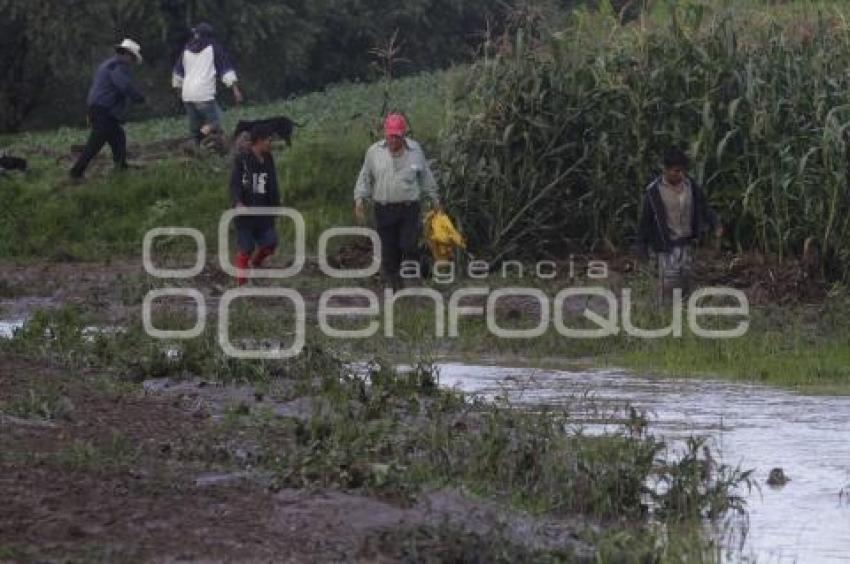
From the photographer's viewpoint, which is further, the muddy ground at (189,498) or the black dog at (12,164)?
the black dog at (12,164)

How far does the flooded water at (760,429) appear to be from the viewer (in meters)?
10.4

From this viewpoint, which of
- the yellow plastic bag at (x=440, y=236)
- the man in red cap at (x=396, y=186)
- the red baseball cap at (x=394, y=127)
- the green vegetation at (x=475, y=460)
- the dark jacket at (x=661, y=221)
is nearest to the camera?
the green vegetation at (x=475, y=460)

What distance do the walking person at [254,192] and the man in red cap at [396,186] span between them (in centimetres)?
Answer: 93

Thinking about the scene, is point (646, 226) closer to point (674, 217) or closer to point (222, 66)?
point (674, 217)

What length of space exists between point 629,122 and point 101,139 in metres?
7.47

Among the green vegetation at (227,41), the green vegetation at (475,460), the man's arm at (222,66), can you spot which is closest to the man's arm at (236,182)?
the man's arm at (222,66)

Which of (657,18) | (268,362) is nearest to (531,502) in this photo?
(268,362)

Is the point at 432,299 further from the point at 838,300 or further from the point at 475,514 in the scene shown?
the point at 475,514

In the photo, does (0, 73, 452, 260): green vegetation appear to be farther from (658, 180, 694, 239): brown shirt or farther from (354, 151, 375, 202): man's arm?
(658, 180, 694, 239): brown shirt

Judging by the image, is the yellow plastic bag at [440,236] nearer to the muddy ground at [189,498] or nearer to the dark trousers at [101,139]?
the dark trousers at [101,139]

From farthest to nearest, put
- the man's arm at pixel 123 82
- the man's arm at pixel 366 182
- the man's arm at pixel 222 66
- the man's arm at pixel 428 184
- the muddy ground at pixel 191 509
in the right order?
the man's arm at pixel 222 66
the man's arm at pixel 123 82
the man's arm at pixel 428 184
the man's arm at pixel 366 182
the muddy ground at pixel 191 509

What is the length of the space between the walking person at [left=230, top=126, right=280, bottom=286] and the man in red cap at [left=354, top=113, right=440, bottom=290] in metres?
0.93

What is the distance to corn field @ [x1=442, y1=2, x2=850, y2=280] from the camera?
67.9ft

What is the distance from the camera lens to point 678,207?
18391 mm
